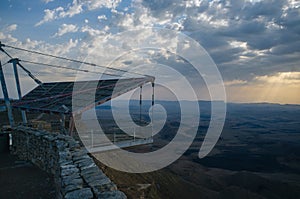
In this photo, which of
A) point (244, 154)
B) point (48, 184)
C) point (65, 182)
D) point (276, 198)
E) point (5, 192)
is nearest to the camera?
point (65, 182)

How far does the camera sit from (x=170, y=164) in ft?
160

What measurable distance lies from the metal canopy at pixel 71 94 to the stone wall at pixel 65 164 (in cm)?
173

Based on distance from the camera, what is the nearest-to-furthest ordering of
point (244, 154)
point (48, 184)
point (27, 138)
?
point (48, 184)
point (27, 138)
point (244, 154)

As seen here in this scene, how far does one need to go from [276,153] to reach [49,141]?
71.9 meters

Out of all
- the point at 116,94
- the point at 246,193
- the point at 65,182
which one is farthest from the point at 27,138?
the point at 246,193

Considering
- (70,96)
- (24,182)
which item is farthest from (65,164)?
(70,96)

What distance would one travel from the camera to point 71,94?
11586mm

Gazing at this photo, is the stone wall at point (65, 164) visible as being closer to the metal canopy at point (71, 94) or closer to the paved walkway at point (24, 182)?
the paved walkway at point (24, 182)

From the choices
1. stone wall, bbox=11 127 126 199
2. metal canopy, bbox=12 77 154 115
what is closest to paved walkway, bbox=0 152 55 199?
stone wall, bbox=11 127 126 199

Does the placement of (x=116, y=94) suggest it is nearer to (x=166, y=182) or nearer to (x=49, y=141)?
(x=49, y=141)

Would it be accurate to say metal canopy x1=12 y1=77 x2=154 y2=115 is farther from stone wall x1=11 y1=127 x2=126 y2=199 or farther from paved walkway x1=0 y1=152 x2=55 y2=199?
paved walkway x1=0 y1=152 x2=55 y2=199

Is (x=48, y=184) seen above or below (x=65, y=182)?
below

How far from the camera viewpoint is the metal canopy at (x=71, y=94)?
399 inches

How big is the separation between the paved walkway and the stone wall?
29 cm
